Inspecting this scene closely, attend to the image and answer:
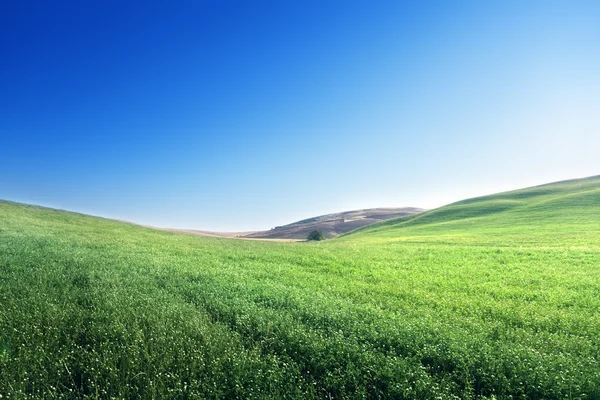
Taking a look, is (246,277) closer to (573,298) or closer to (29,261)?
(29,261)

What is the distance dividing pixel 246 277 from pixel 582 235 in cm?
3217

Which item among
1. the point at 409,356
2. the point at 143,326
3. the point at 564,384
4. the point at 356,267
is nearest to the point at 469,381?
the point at 409,356

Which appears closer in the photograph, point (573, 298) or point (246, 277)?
point (573, 298)

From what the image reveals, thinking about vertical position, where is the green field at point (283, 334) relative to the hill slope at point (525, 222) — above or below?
above

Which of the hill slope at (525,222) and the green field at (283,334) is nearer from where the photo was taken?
the green field at (283,334)

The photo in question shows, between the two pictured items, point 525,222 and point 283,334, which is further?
point 525,222

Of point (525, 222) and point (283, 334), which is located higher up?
point (283, 334)

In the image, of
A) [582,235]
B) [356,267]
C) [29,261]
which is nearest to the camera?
[29,261]

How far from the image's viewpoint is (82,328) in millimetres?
7293

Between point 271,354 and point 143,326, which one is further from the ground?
point 143,326

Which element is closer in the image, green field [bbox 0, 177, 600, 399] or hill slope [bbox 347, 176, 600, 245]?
green field [bbox 0, 177, 600, 399]

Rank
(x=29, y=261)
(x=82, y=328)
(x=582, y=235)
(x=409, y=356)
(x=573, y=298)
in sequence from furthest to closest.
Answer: (x=582, y=235) → (x=29, y=261) → (x=573, y=298) → (x=82, y=328) → (x=409, y=356)

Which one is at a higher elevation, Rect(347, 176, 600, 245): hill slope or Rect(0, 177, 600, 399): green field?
Rect(0, 177, 600, 399): green field

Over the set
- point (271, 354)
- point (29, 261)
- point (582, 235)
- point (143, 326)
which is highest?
point (29, 261)
